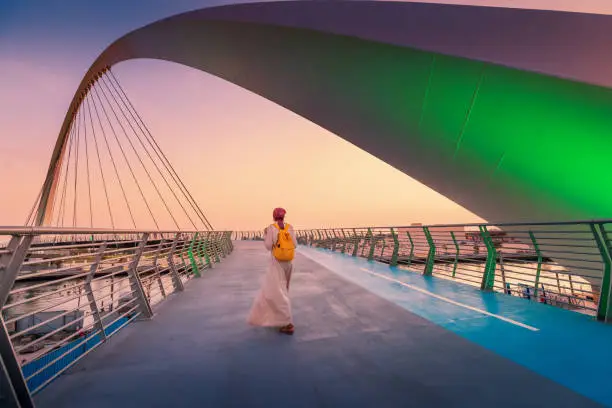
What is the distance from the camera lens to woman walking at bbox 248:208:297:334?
4.76m

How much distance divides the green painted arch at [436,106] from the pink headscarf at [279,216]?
33.8ft

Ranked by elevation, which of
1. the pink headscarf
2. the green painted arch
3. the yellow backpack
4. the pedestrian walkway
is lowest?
the pedestrian walkway

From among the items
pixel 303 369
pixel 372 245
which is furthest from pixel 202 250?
pixel 303 369

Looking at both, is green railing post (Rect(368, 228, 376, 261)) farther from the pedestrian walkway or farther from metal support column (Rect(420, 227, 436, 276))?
the pedestrian walkway

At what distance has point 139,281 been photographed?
17.0 feet

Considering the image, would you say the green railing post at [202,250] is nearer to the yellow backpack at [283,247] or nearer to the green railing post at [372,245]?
the green railing post at [372,245]

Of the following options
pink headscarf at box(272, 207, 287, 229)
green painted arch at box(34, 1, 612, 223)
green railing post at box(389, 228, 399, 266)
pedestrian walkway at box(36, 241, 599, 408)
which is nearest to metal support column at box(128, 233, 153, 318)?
pedestrian walkway at box(36, 241, 599, 408)

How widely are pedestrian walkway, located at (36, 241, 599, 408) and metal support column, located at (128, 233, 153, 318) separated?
0.78 feet

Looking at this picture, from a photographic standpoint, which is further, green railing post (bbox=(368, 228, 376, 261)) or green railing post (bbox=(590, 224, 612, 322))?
green railing post (bbox=(368, 228, 376, 261))

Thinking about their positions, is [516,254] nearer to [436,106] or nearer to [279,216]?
[279,216]

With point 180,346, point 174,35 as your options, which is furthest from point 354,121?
point 180,346

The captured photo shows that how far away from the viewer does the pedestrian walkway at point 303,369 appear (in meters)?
2.64

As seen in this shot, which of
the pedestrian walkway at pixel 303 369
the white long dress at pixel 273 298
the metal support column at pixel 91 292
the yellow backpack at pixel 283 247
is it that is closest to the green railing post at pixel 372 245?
the pedestrian walkway at pixel 303 369

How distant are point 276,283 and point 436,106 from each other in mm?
14354
